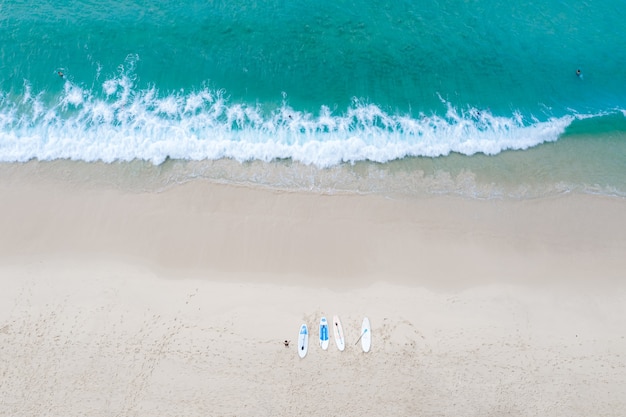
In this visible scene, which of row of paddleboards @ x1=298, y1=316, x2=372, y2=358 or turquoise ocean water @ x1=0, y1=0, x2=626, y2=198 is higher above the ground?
turquoise ocean water @ x1=0, y1=0, x2=626, y2=198

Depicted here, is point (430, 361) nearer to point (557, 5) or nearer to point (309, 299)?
point (309, 299)

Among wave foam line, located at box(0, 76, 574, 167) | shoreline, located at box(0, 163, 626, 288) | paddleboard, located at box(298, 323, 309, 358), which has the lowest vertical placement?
paddleboard, located at box(298, 323, 309, 358)

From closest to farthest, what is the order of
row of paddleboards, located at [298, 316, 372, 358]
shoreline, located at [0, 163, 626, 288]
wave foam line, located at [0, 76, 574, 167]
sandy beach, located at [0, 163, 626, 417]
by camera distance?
sandy beach, located at [0, 163, 626, 417] < row of paddleboards, located at [298, 316, 372, 358] < shoreline, located at [0, 163, 626, 288] < wave foam line, located at [0, 76, 574, 167]

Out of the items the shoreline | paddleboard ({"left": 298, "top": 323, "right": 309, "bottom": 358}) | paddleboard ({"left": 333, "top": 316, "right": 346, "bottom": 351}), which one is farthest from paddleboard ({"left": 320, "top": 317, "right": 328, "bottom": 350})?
the shoreline

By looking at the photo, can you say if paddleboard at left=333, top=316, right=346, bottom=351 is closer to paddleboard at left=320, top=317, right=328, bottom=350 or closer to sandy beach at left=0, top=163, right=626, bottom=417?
sandy beach at left=0, top=163, right=626, bottom=417

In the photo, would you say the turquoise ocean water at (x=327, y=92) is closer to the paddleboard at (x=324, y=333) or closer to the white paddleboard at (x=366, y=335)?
the paddleboard at (x=324, y=333)

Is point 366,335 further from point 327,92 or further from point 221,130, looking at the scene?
point 327,92
